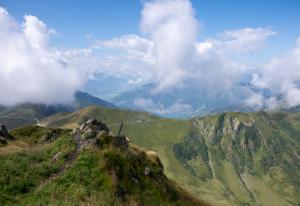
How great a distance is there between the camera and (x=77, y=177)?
27.6m

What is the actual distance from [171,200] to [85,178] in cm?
1119

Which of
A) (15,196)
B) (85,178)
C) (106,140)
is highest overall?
(106,140)

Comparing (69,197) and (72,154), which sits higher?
(72,154)

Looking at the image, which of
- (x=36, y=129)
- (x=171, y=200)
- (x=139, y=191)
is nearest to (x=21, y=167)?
(x=139, y=191)

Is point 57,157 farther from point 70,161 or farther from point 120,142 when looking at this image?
point 120,142

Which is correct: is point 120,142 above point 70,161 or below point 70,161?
above

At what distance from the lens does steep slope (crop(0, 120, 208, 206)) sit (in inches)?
974

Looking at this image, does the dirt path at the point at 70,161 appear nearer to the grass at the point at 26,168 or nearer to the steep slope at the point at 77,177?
the steep slope at the point at 77,177

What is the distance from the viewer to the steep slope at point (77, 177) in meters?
24.8

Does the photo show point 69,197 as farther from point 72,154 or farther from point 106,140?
point 106,140

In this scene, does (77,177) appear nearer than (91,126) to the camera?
Yes

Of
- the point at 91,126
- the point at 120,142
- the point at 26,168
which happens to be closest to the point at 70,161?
the point at 26,168

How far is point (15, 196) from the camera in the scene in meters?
24.7

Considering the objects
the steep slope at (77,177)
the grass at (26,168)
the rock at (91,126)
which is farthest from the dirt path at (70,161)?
the rock at (91,126)
